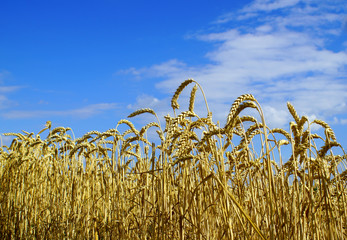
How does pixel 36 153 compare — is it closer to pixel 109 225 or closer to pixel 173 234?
pixel 109 225

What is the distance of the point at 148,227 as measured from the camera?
3383 millimetres

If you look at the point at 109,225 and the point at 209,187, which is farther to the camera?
Answer: the point at 109,225

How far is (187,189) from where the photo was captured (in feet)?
10.4

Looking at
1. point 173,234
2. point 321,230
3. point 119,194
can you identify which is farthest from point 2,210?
point 321,230

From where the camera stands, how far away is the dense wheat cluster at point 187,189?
231cm

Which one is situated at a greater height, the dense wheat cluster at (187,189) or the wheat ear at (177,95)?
the wheat ear at (177,95)

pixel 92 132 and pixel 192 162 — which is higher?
pixel 92 132

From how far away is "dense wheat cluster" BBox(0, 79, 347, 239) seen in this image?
90.8 inches

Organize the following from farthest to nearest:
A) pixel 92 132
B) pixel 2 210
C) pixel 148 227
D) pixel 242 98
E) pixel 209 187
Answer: pixel 2 210 → pixel 92 132 → pixel 148 227 → pixel 209 187 → pixel 242 98

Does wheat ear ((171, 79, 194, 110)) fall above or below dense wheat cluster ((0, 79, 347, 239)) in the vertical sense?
above

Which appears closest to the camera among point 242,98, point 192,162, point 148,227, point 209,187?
point 242,98

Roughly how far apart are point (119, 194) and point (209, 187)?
3.53 feet

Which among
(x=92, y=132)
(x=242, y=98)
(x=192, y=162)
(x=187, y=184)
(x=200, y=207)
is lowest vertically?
(x=200, y=207)

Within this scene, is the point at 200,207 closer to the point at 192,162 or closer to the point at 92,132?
the point at 192,162
